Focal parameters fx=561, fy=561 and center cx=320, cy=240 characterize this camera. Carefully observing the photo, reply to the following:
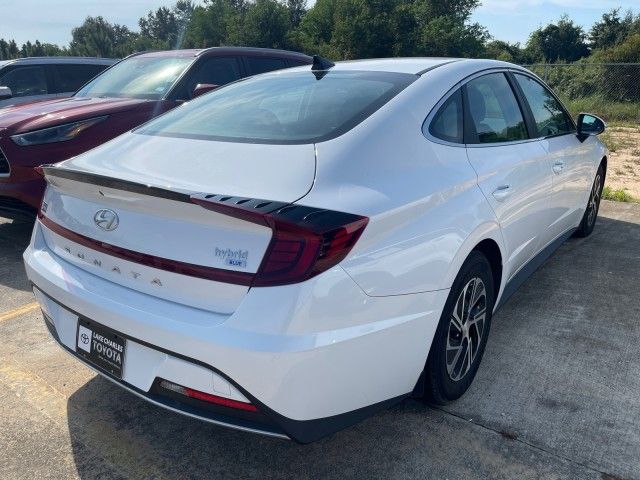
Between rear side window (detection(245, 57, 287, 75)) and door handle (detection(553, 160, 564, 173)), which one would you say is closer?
door handle (detection(553, 160, 564, 173))

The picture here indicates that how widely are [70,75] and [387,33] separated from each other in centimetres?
3860

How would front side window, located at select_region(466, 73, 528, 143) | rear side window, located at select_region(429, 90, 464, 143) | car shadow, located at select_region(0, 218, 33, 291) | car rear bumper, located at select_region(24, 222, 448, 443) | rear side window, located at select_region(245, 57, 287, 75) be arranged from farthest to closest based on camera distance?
1. rear side window, located at select_region(245, 57, 287, 75)
2. car shadow, located at select_region(0, 218, 33, 291)
3. front side window, located at select_region(466, 73, 528, 143)
4. rear side window, located at select_region(429, 90, 464, 143)
5. car rear bumper, located at select_region(24, 222, 448, 443)

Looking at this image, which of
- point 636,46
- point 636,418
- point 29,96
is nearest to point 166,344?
point 636,418

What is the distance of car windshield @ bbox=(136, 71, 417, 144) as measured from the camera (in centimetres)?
242

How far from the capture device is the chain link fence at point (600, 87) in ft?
56.5

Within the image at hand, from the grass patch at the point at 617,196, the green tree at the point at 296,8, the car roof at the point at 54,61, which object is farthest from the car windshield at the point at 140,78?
the green tree at the point at 296,8

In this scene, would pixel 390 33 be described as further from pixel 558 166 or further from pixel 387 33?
pixel 558 166

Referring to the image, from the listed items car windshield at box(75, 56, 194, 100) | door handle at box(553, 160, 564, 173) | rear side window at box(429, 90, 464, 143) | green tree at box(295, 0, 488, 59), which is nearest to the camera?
rear side window at box(429, 90, 464, 143)

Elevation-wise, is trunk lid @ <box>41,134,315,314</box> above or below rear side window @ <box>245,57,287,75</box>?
below

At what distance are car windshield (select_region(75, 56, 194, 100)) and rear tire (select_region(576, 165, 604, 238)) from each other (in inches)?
160

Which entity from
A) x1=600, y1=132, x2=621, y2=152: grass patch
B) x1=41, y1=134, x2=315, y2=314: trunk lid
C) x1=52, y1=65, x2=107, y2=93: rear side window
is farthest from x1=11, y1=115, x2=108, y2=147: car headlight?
x1=600, y1=132, x2=621, y2=152: grass patch

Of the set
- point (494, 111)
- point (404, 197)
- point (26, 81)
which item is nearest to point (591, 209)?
point (494, 111)

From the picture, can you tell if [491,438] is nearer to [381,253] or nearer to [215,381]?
[381,253]

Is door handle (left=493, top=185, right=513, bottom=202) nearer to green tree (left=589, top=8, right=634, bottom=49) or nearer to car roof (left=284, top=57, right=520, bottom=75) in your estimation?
car roof (left=284, top=57, right=520, bottom=75)
